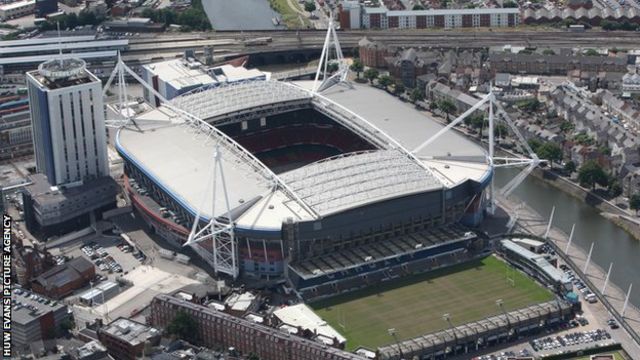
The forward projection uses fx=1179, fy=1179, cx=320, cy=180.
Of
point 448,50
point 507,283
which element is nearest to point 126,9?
point 448,50

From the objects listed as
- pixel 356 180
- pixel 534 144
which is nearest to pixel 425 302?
pixel 356 180

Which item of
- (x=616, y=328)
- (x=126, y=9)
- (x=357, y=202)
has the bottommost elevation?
(x=616, y=328)

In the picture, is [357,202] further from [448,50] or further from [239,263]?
[448,50]

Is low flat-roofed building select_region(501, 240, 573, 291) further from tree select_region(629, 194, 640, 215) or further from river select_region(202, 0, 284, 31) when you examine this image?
river select_region(202, 0, 284, 31)

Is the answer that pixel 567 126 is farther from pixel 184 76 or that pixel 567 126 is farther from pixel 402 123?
pixel 184 76

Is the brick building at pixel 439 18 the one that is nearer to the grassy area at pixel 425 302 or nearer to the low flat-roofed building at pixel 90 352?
the grassy area at pixel 425 302

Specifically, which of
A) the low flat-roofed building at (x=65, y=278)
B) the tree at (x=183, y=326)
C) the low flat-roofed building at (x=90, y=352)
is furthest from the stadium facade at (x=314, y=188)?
the low flat-roofed building at (x=90, y=352)
